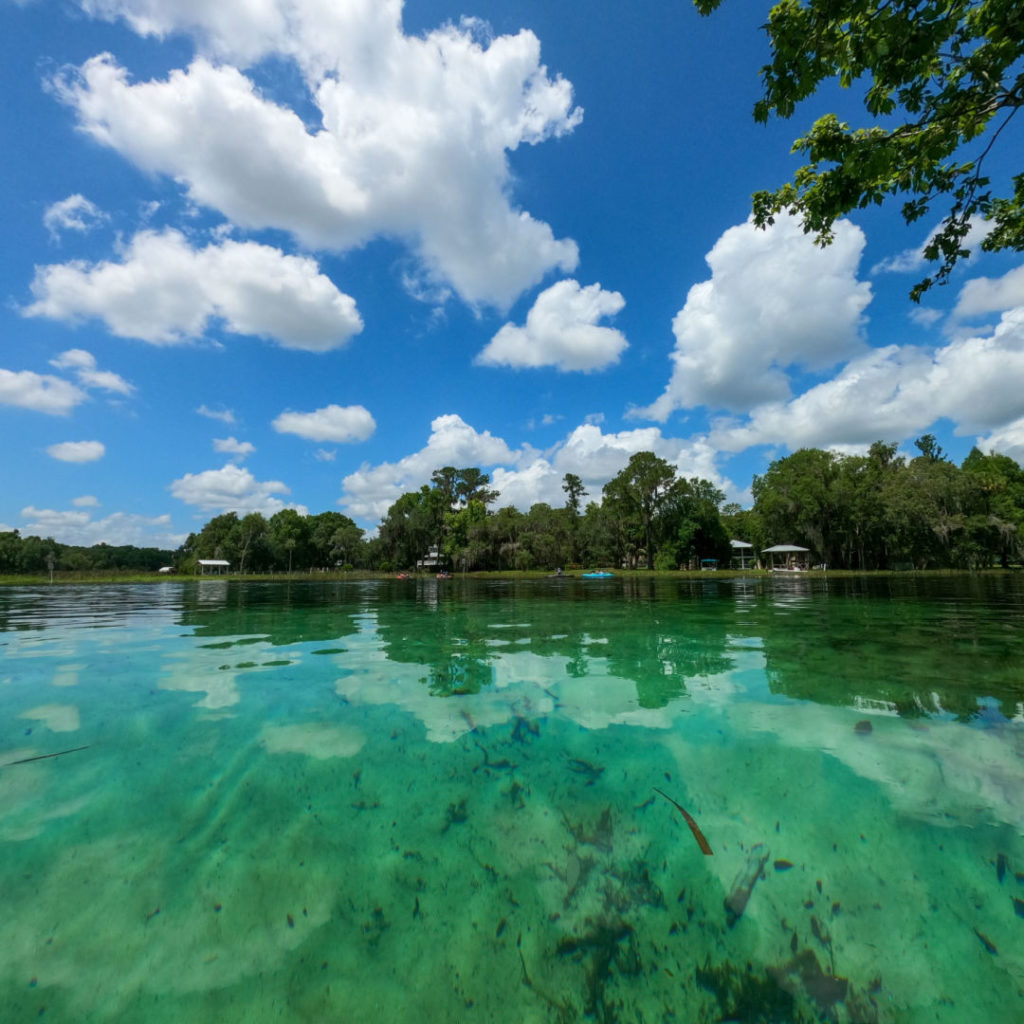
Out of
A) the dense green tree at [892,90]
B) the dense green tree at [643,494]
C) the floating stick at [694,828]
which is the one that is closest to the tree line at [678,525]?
the dense green tree at [643,494]

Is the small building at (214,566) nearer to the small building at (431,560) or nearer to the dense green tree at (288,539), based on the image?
the dense green tree at (288,539)

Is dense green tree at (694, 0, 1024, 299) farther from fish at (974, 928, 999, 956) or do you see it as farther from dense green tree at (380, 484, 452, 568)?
dense green tree at (380, 484, 452, 568)

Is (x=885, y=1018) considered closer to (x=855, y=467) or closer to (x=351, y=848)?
(x=351, y=848)

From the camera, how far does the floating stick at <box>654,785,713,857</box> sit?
2783mm

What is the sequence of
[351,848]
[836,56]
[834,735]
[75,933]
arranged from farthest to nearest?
1. [836,56]
2. [834,735]
3. [351,848]
4. [75,933]

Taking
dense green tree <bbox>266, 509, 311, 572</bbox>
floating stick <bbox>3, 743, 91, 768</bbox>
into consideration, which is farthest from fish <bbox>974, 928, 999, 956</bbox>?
dense green tree <bbox>266, 509, 311, 572</bbox>

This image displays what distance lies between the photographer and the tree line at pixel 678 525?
51812 millimetres

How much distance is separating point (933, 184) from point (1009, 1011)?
9.15 metres

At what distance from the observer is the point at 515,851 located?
9.24ft

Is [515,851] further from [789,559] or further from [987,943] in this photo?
[789,559]

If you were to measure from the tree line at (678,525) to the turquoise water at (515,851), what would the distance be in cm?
5694

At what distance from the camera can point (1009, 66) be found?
5.58m

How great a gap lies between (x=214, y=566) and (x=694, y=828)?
111m

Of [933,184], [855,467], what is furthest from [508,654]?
[855,467]
